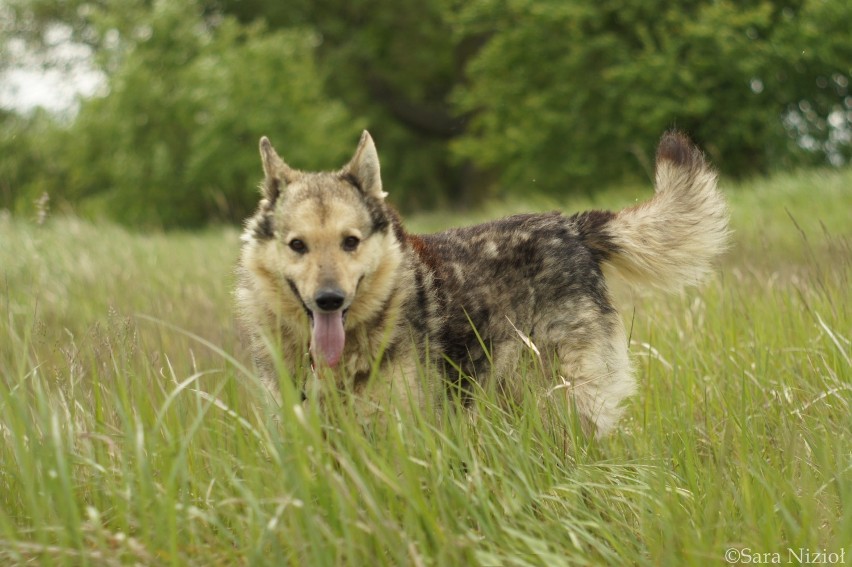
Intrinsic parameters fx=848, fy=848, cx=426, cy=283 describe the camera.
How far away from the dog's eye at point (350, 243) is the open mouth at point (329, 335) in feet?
1.03

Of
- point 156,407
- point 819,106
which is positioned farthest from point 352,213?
point 819,106

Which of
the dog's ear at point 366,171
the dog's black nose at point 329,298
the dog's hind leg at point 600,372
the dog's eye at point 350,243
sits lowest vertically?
the dog's hind leg at point 600,372

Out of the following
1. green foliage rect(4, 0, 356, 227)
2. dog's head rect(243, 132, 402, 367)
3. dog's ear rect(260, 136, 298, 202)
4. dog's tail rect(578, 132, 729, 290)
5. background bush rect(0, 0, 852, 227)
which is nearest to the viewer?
dog's head rect(243, 132, 402, 367)

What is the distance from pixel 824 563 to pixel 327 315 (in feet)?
7.04

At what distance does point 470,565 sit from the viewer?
2.52 meters

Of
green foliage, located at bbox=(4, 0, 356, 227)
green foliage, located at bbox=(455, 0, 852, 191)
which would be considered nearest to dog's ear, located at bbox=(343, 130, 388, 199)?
green foliage, located at bbox=(455, 0, 852, 191)

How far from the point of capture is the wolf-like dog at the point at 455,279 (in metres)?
3.83

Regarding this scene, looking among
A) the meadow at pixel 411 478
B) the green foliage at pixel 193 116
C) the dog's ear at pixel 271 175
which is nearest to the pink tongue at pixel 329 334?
the meadow at pixel 411 478

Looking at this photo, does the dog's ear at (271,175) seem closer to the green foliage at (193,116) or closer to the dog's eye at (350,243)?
the dog's eye at (350,243)

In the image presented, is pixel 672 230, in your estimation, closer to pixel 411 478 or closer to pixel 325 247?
pixel 325 247

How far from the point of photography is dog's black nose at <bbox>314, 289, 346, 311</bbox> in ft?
11.8

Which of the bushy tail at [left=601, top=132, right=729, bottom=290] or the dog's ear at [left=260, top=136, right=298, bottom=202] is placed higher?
the dog's ear at [left=260, top=136, right=298, bottom=202]

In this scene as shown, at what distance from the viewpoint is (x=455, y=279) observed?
4.43 meters

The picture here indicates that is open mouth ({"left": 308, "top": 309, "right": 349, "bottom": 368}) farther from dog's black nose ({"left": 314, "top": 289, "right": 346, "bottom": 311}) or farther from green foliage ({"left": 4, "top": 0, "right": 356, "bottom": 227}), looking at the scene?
green foliage ({"left": 4, "top": 0, "right": 356, "bottom": 227})
